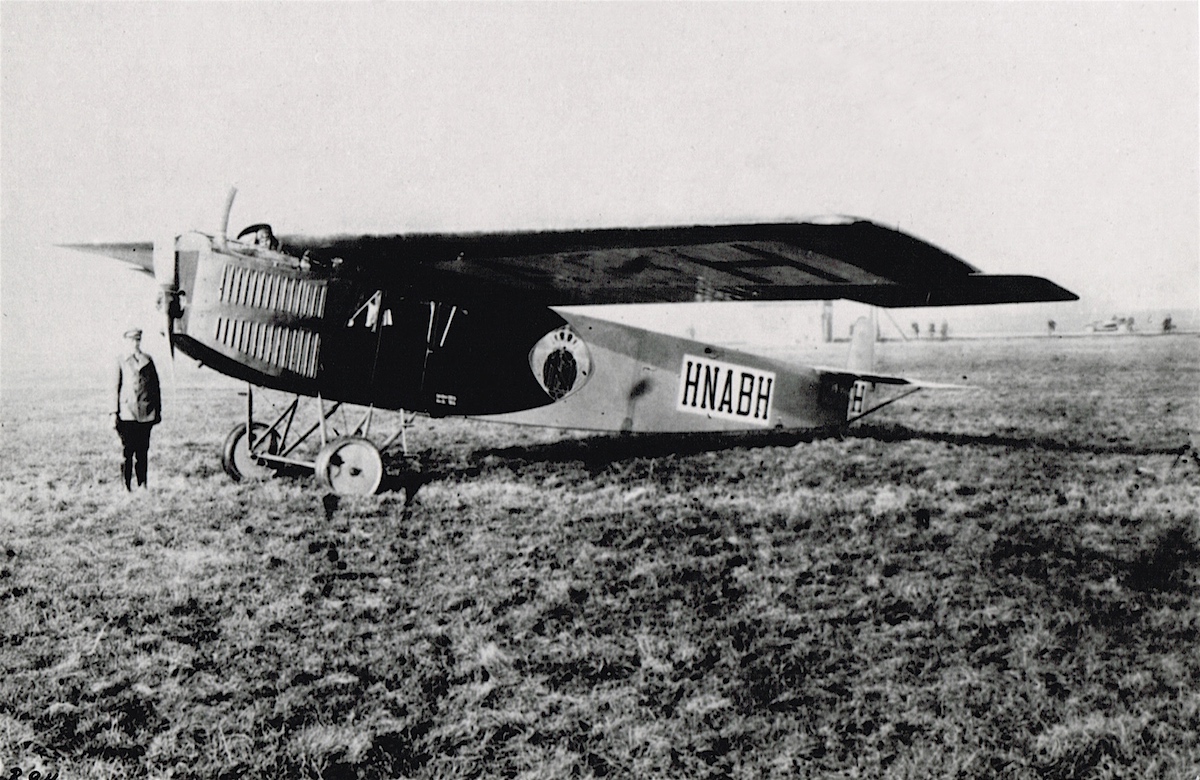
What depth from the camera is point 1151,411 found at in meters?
11.7

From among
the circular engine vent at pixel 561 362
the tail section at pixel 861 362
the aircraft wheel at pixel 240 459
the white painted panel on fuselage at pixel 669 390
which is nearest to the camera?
the aircraft wheel at pixel 240 459

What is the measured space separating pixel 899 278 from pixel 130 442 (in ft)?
20.2

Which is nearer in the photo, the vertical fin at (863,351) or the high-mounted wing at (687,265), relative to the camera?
the high-mounted wing at (687,265)

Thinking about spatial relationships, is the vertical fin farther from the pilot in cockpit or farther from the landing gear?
the pilot in cockpit

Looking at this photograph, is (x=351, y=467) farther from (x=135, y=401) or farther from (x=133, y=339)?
(x=133, y=339)

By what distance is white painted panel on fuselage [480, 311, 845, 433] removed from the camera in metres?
8.55

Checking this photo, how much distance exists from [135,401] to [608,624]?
4.64m

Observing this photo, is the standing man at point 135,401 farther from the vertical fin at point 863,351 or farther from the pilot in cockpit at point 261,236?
the vertical fin at point 863,351

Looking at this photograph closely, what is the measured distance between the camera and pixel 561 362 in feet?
27.3

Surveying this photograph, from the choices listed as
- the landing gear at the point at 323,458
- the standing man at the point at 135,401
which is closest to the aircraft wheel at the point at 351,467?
the landing gear at the point at 323,458

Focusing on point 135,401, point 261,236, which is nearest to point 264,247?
point 261,236

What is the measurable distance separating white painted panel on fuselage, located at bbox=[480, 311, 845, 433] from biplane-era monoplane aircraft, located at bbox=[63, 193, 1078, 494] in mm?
25

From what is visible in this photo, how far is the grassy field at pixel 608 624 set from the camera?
269 cm

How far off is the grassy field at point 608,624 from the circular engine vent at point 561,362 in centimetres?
112
